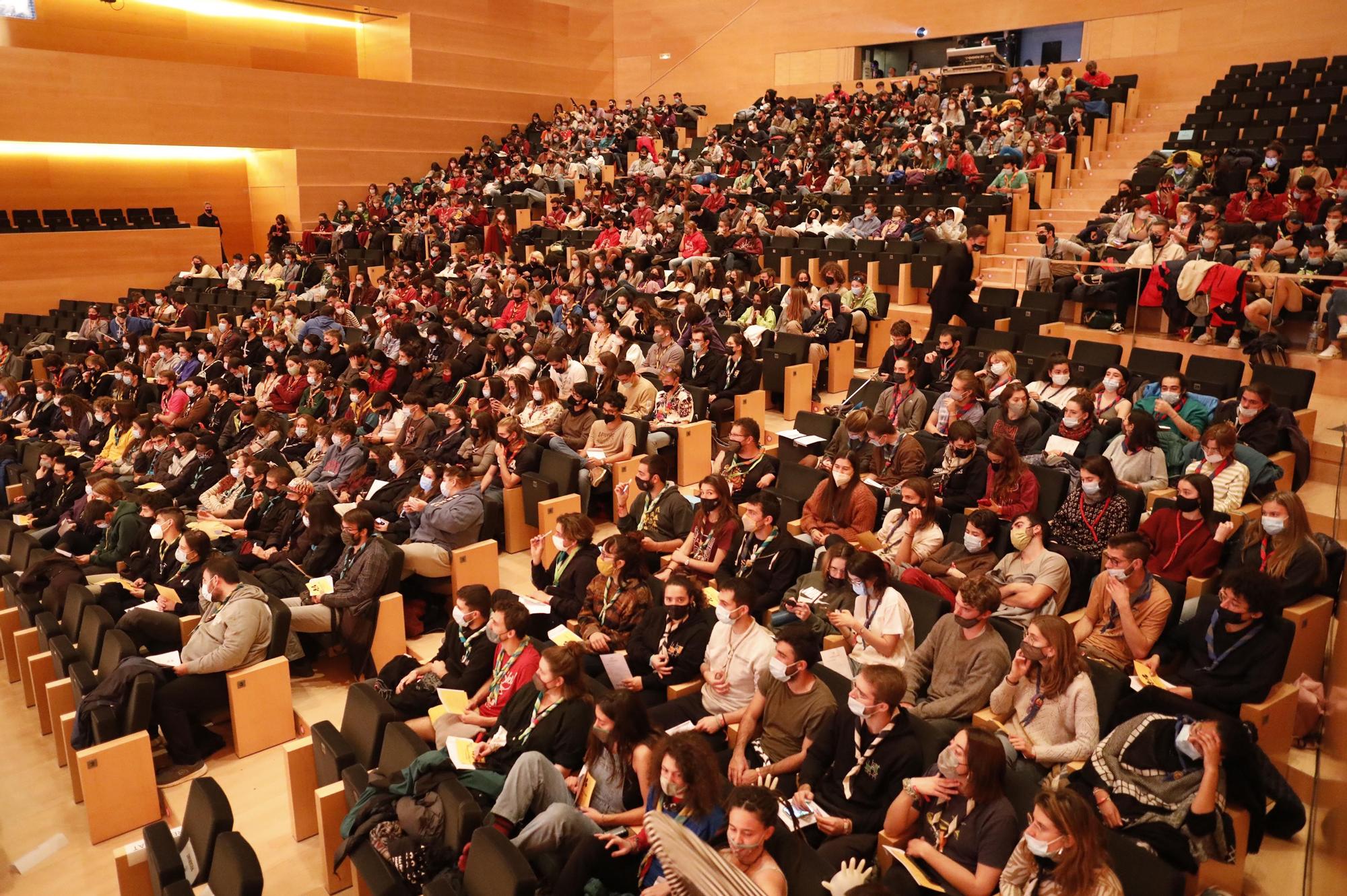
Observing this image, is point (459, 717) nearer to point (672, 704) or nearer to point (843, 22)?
point (672, 704)

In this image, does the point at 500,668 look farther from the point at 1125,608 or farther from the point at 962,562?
the point at 1125,608

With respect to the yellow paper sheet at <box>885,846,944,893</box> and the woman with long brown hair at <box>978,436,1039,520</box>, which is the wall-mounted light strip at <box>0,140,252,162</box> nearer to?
the woman with long brown hair at <box>978,436,1039,520</box>

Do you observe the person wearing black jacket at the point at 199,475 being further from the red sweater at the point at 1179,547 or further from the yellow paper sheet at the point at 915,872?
the red sweater at the point at 1179,547

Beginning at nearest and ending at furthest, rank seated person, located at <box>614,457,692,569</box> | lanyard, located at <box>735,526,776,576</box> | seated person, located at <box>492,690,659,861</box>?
seated person, located at <box>492,690,659,861</box>, lanyard, located at <box>735,526,776,576</box>, seated person, located at <box>614,457,692,569</box>

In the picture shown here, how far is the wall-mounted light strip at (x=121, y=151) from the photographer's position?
53.9 feet

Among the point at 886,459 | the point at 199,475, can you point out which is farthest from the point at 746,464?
the point at 199,475

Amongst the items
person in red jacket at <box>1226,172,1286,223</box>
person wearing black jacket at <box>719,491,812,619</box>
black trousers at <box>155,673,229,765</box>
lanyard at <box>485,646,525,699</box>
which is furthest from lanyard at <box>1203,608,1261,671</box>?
person in red jacket at <box>1226,172,1286,223</box>

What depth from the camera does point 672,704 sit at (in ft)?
12.9

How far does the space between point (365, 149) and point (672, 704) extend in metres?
17.7

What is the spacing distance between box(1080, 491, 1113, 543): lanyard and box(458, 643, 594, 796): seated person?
266 centimetres

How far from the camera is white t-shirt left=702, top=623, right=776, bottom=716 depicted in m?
3.84

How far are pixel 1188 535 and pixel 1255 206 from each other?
651cm

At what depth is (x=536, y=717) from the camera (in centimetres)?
364

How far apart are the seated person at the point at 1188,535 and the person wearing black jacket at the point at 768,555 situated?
1.60 meters
